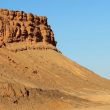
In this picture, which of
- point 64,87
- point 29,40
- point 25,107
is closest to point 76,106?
point 25,107

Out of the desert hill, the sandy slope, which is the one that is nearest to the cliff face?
the desert hill

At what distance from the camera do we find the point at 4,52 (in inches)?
2665

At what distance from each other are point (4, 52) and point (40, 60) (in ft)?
26.1

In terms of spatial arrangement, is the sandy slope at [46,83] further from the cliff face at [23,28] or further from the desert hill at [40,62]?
the cliff face at [23,28]

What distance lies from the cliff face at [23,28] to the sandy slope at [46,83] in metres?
2.76

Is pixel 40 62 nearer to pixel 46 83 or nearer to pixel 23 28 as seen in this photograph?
pixel 23 28

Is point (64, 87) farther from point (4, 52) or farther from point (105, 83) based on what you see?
point (105, 83)

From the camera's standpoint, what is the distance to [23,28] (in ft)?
253

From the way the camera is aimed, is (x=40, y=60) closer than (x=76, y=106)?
No

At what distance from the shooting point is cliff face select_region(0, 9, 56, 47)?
73375mm

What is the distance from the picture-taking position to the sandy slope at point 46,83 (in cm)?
3548

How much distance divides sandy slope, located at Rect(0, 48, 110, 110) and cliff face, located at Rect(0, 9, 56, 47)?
2.76m

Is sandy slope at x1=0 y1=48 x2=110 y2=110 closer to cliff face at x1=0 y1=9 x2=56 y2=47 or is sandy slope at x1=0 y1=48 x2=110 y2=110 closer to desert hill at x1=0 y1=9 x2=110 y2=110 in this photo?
desert hill at x1=0 y1=9 x2=110 y2=110

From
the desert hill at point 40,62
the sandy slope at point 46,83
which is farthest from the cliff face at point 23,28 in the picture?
the sandy slope at point 46,83
